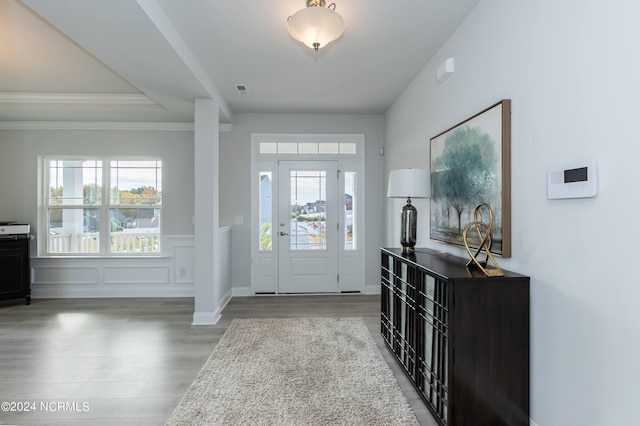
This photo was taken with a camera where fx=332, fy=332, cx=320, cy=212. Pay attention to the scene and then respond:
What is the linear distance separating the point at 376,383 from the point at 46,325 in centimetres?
356

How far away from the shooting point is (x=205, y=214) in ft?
12.1

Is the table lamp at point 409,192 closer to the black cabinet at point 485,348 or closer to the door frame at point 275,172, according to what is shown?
the black cabinet at point 485,348

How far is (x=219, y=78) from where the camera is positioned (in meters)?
3.55

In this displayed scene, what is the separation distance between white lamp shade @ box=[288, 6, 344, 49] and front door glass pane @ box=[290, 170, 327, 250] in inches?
109

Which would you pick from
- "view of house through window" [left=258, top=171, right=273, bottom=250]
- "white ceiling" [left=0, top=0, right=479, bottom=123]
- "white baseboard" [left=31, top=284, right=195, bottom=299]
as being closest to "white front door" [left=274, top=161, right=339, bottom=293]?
"view of house through window" [left=258, top=171, right=273, bottom=250]

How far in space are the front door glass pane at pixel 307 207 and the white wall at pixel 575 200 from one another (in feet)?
9.83

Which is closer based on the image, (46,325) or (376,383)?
(376,383)

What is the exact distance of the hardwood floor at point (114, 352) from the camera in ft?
6.93

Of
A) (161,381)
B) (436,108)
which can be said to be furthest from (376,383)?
(436,108)

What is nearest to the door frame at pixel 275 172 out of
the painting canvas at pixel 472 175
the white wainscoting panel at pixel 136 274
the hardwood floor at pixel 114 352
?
the hardwood floor at pixel 114 352

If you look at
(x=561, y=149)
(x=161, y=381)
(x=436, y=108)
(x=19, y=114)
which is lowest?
(x=161, y=381)

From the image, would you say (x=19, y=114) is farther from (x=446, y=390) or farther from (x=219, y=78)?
(x=446, y=390)

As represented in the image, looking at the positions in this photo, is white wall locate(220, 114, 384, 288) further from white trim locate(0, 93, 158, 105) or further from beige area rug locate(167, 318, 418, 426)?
beige area rug locate(167, 318, 418, 426)

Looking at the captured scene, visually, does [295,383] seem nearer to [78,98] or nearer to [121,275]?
[121,275]
